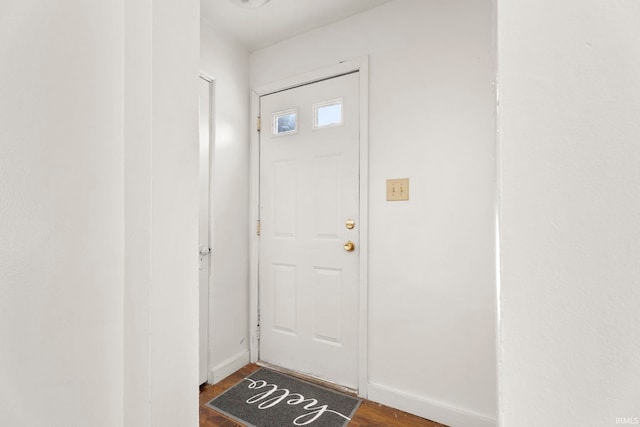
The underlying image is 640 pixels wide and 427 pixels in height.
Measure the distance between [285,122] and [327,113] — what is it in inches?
13.4

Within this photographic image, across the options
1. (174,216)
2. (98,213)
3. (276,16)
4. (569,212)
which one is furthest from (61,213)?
(276,16)

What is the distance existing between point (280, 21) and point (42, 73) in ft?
5.24

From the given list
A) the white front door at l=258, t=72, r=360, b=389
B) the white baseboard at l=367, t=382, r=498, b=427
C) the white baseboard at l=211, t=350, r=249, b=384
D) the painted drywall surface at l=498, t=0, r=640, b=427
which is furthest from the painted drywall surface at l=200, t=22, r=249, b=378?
the painted drywall surface at l=498, t=0, r=640, b=427

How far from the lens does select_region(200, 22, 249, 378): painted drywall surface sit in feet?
6.16

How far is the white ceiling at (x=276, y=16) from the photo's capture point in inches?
66.2

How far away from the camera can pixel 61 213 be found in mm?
608

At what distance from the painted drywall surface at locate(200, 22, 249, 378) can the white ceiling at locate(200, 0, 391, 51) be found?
106 millimetres

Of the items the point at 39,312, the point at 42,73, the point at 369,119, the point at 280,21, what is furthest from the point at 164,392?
the point at 280,21

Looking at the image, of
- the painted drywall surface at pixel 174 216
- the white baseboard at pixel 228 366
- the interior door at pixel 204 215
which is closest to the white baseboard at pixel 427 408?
the white baseboard at pixel 228 366

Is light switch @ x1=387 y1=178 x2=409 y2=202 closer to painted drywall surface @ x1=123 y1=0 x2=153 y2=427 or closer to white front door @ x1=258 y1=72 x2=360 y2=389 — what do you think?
white front door @ x1=258 y1=72 x2=360 y2=389

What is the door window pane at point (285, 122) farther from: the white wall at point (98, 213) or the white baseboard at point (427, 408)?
the white baseboard at point (427, 408)

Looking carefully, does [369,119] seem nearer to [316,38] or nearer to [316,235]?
[316,38]

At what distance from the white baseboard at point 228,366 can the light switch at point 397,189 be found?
5.03 ft

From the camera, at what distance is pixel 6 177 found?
22.2 inches
